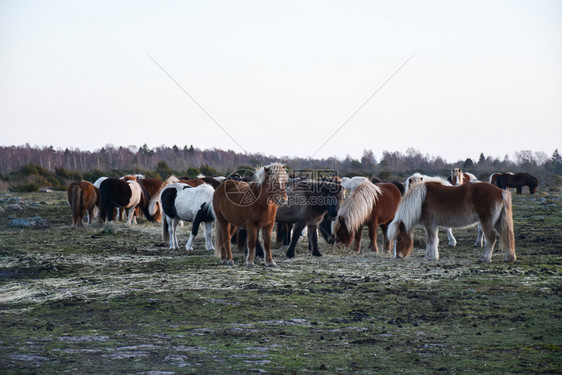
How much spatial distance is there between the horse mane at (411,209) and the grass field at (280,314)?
66cm

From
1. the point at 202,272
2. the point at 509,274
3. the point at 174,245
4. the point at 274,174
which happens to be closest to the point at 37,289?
the point at 202,272

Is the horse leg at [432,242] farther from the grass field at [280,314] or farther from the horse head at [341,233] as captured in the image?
the horse head at [341,233]

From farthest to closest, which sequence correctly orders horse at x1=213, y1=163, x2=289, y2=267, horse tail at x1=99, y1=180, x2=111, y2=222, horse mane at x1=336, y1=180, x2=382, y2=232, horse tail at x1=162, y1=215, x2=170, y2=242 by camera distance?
horse tail at x1=99, y1=180, x2=111, y2=222 < horse tail at x1=162, y1=215, x2=170, y2=242 < horse mane at x1=336, y1=180, x2=382, y2=232 < horse at x1=213, y1=163, x2=289, y2=267

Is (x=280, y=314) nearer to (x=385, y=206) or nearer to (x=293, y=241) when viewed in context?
(x=293, y=241)

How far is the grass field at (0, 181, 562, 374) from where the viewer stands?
4.33 m

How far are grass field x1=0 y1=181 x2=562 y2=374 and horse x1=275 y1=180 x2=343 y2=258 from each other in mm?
525

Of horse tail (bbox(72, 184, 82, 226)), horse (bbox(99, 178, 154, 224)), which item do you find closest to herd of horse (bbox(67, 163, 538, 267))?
horse tail (bbox(72, 184, 82, 226))

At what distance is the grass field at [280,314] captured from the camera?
433 cm

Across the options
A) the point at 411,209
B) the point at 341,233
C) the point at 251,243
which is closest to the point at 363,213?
the point at 341,233

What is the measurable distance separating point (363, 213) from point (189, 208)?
3.65 metres

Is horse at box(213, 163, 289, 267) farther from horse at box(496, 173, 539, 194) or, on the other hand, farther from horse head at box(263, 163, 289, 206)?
horse at box(496, 173, 539, 194)

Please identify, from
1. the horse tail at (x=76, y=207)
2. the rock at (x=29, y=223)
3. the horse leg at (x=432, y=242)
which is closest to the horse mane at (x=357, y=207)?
the horse leg at (x=432, y=242)

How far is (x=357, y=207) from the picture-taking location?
430 inches

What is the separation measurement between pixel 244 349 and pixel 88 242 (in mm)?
9124
